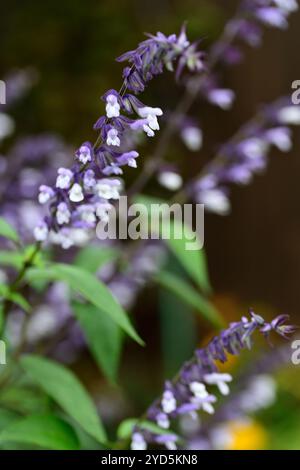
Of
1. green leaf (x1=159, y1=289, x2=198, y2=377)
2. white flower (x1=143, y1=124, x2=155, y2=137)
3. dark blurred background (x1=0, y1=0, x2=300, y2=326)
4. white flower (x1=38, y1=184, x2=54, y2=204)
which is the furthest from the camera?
green leaf (x1=159, y1=289, x2=198, y2=377)

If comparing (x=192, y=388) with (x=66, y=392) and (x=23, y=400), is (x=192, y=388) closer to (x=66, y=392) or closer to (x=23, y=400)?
(x=66, y=392)

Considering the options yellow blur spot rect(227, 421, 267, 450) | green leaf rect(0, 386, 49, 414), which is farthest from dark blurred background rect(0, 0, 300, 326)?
green leaf rect(0, 386, 49, 414)

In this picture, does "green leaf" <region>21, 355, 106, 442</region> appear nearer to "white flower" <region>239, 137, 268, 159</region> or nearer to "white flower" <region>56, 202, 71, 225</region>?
"white flower" <region>56, 202, 71, 225</region>

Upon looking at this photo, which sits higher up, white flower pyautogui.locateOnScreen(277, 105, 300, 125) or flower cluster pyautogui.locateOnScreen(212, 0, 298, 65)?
flower cluster pyautogui.locateOnScreen(212, 0, 298, 65)

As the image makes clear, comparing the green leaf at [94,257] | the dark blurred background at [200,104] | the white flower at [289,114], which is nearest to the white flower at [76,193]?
the green leaf at [94,257]

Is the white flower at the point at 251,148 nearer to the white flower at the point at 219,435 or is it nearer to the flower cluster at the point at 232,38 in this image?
the flower cluster at the point at 232,38

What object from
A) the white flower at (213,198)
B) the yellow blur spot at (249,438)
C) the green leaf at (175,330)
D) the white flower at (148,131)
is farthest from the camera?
the green leaf at (175,330)
